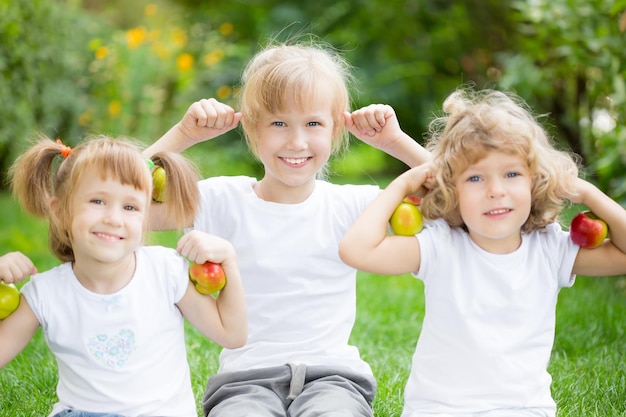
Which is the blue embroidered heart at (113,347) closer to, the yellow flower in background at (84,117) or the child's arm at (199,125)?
the child's arm at (199,125)

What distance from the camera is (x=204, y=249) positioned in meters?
2.45

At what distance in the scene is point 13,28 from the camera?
537cm

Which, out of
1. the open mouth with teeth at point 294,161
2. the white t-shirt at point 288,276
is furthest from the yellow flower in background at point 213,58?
the open mouth with teeth at point 294,161

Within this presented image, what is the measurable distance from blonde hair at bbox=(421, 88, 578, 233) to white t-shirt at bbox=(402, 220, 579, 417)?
8 centimetres

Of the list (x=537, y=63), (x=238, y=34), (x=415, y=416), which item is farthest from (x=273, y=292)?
(x=238, y=34)

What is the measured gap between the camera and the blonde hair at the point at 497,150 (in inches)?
100

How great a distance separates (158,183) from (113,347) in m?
0.52

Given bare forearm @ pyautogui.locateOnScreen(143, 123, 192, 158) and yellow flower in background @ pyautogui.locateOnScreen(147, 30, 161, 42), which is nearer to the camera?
bare forearm @ pyautogui.locateOnScreen(143, 123, 192, 158)

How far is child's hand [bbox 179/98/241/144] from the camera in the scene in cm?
286

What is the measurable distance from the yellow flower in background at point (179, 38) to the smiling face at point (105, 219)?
668cm

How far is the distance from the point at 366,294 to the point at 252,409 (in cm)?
252

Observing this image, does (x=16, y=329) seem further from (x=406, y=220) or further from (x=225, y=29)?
(x=225, y=29)

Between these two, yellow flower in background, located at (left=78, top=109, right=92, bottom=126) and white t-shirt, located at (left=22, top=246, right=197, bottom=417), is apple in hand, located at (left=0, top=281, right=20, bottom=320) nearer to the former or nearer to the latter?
white t-shirt, located at (left=22, top=246, right=197, bottom=417)

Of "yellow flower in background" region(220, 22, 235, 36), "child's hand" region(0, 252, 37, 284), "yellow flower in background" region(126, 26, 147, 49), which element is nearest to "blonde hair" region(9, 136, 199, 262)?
"child's hand" region(0, 252, 37, 284)
